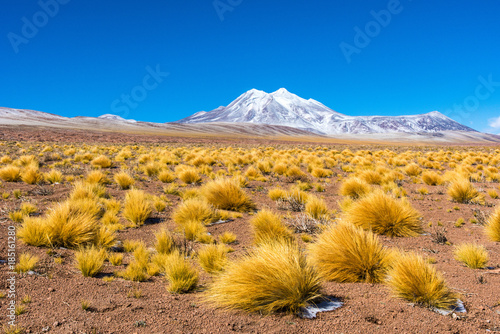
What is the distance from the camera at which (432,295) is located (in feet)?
8.95

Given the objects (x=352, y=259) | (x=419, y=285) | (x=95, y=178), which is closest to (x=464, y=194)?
(x=352, y=259)

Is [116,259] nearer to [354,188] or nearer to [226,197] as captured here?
[226,197]

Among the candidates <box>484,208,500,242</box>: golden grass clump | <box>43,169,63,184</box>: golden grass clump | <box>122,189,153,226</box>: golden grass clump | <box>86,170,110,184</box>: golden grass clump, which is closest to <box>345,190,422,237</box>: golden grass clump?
<box>484,208,500,242</box>: golden grass clump

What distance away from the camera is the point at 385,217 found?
540 cm

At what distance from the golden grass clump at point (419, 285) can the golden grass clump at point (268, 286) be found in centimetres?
79

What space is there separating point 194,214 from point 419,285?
12.9 feet

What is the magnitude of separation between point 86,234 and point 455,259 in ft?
16.7

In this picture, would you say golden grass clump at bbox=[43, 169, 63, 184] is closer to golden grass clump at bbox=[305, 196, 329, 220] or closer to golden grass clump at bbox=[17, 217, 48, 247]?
golden grass clump at bbox=[17, 217, 48, 247]

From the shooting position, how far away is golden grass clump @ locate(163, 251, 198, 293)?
121 inches

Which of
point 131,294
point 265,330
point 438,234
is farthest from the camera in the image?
point 438,234

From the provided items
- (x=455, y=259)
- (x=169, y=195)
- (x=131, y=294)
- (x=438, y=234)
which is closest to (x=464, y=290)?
(x=455, y=259)

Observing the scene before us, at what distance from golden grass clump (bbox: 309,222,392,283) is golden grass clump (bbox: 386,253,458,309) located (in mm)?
397

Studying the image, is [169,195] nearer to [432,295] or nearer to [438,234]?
[438,234]

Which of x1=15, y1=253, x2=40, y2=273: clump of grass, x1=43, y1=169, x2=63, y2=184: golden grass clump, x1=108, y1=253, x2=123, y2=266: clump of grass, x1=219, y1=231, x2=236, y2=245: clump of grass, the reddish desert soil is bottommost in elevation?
x1=219, y1=231, x2=236, y2=245: clump of grass
